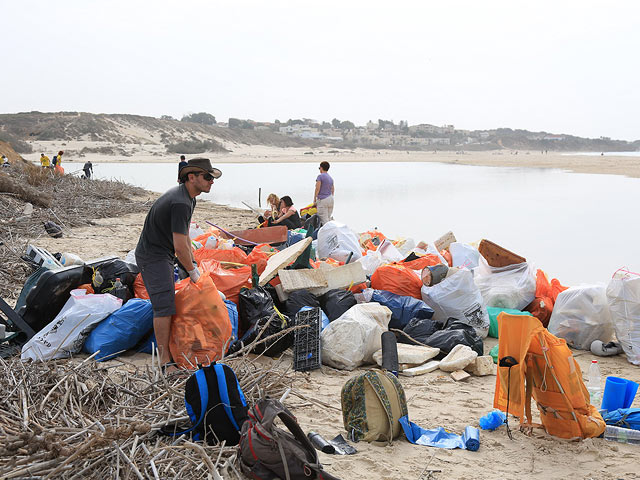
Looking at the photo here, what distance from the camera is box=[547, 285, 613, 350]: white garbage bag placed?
4516 mm

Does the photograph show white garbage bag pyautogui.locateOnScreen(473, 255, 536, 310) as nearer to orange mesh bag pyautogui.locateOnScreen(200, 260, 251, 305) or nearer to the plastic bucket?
the plastic bucket

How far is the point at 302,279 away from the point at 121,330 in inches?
60.3

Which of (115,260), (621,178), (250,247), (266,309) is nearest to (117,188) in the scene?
(250,247)

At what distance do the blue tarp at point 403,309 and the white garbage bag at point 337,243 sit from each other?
145 centimetres

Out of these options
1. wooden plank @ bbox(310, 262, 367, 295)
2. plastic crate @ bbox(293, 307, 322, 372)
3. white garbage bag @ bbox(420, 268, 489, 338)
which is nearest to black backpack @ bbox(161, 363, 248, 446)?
plastic crate @ bbox(293, 307, 322, 372)

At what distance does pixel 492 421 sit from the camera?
3.06 m

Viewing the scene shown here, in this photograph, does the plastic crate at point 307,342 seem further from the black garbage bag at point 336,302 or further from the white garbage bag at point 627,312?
the white garbage bag at point 627,312

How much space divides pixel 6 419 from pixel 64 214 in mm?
8553

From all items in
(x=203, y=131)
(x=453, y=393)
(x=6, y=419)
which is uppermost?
(x=203, y=131)

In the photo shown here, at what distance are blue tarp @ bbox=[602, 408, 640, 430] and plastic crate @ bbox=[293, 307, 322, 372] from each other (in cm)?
179

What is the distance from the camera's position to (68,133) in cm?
5275

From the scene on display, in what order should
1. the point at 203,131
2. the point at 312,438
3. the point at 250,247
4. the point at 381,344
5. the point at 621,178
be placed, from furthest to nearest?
the point at 203,131
the point at 621,178
the point at 250,247
the point at 381,344
the point at 312,438

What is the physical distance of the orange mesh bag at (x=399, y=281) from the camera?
5078mm

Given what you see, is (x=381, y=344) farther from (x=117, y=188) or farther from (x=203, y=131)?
(x=203, y=131)
